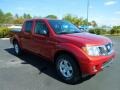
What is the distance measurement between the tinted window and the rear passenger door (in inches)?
16.6

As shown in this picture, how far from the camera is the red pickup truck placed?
15.7 feet

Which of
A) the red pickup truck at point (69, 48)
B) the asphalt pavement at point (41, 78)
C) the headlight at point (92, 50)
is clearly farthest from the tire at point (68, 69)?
the headlight at point (92, 50)

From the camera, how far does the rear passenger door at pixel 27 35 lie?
718 cm

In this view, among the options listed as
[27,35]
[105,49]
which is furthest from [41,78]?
[27,35]

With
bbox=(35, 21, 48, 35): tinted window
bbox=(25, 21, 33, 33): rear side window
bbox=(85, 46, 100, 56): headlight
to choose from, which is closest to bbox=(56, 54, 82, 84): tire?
bbox=(85, 46, 100, 56): headlight

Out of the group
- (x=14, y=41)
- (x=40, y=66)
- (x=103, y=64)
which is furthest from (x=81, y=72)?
(x=14, y=41)

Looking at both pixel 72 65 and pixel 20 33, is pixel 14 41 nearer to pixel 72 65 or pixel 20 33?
pixel 20 33

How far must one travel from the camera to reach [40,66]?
22.9 feet

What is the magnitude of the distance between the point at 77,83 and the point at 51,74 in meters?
1.14

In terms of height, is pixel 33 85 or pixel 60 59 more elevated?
pixel 60 59

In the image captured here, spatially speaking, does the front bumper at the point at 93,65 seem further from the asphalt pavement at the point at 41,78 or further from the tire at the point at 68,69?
the asphalt pavement at the point at 41,78

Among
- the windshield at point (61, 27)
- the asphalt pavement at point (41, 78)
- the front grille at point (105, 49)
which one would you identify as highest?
the windshield at point (61, 27)

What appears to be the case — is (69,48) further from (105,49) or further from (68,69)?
(105,49)

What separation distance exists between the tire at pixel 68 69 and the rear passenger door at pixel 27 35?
6.52ft
